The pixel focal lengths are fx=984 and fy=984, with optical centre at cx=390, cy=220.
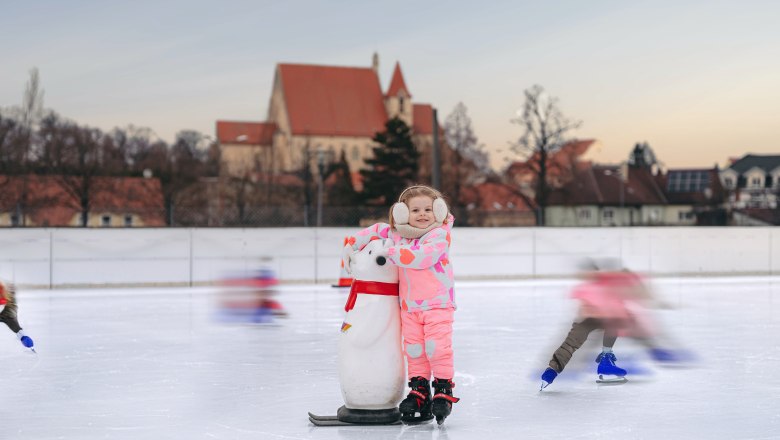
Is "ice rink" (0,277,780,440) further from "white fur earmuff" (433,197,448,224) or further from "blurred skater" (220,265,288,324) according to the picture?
"white fur earmuff" (433,197,448,224)

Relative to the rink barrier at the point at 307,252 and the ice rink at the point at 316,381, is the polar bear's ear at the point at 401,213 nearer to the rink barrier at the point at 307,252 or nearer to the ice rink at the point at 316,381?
the ice rink at the point at 316,381

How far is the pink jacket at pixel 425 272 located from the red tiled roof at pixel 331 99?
268ft

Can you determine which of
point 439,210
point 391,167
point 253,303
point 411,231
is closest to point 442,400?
point 411,231

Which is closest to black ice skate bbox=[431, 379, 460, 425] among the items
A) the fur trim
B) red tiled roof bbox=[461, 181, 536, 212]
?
the fur trim

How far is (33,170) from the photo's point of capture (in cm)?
4109

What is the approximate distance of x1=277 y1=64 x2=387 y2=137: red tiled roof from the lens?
87625 millimetres

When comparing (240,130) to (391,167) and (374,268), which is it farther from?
(374,268)

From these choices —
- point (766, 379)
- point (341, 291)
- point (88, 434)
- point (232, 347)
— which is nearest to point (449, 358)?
point (88, 434)

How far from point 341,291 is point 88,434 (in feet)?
39.1

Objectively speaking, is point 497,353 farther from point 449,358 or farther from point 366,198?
point 366,198

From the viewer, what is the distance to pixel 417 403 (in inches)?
210

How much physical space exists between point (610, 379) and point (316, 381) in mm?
2096

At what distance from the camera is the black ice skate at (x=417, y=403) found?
17.4 ft

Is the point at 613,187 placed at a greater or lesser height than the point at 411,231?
greater
